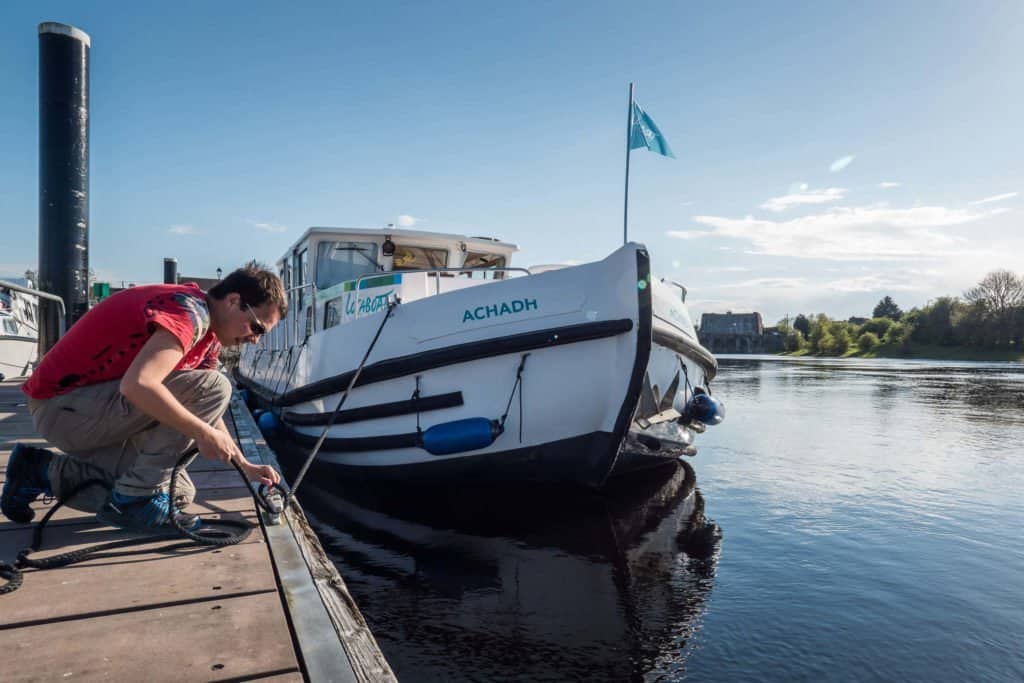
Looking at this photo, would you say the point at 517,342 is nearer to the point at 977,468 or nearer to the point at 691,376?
the point at 691,376

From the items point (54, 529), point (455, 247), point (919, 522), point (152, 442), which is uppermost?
point (455, 247)

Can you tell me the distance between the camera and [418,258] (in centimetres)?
853

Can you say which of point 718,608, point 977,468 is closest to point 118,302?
point 718,608

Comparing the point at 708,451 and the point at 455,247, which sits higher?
the point at 455,247

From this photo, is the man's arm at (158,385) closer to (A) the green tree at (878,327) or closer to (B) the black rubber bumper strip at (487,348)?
(B) the black rubber bumper strip at (487,348)

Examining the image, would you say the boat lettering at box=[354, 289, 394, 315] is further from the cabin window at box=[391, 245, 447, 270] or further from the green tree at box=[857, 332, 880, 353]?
the green tree at box=[857, 332, 880, 353]

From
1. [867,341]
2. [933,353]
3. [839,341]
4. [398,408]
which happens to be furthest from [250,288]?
[839,341]

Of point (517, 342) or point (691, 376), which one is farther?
point (691, 376)

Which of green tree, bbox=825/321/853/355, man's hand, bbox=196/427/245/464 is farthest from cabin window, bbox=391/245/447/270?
green tree, bbox=825/321/853/355

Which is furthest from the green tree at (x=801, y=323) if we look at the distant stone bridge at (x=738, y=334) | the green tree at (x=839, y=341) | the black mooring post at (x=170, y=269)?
the black mooring post at (x=170, y=269)

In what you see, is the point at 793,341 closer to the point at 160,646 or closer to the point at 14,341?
the point at 14,341

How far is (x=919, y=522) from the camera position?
241 inches

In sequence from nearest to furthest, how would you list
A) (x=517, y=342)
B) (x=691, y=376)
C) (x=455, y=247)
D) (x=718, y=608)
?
(x=718, y=608) → (x=517, y=342) → (x=691, y=376) → (x=455, y=247)

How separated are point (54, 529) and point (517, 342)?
3280 millimetres
